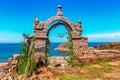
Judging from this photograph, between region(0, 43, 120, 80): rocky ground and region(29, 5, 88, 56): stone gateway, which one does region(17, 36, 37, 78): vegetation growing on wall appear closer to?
region(0, 43, 120, 80): rocky ground

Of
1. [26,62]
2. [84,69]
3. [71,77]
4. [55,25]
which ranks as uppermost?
[55,25]

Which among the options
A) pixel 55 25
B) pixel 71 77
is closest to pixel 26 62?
pixel 71 77

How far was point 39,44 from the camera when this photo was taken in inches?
978

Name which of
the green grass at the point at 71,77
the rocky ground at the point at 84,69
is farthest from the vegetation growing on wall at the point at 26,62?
the green grass at the point at 71,77

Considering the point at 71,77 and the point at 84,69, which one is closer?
the point at 71,77

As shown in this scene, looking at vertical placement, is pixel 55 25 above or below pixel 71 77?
above

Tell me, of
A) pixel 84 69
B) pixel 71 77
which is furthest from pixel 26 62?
pixel 84 69

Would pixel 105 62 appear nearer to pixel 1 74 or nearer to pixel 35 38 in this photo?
pixel 35 38

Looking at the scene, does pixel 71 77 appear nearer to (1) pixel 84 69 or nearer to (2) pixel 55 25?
(1) pixel 84 69

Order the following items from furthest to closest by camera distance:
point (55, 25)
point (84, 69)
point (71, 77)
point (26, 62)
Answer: point (55, 25), point (84, 69), point (26, 62), point (71, 77)

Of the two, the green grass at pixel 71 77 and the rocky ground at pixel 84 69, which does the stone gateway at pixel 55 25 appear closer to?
the rocky ground at pixel 84 69

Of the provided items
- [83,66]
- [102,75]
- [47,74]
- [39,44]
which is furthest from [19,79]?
[39,44]

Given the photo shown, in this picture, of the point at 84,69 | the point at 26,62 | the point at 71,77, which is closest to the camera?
the point at 71,77

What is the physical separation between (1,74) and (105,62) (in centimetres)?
969
